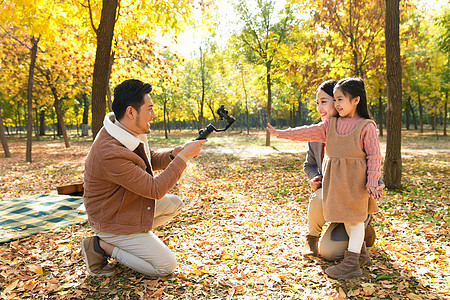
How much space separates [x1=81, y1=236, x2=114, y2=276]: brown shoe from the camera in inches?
114

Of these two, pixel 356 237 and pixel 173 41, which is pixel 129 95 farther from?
pixel 173 41

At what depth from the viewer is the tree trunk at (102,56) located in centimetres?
496

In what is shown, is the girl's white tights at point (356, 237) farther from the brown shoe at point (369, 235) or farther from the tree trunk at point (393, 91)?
the tree trunk at point (393, 91)

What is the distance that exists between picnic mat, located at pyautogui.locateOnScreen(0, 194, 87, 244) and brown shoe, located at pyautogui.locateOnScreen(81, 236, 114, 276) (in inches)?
70.5

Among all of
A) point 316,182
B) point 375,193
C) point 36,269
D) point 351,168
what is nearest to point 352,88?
point 351,168

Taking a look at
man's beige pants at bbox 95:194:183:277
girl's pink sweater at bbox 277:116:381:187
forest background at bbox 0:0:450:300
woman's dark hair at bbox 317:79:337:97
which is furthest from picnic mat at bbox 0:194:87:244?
woman's dark hair at bbox 317:79:337:97

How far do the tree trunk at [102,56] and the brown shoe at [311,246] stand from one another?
13.4ft

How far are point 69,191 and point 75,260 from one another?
10.0ft

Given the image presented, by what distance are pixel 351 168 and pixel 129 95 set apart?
7.62ft

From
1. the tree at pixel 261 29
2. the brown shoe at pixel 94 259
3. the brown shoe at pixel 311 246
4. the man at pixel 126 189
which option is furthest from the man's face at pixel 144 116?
the tree at pixel 261 29

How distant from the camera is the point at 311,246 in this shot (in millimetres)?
3363

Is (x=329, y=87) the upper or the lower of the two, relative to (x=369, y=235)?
upper

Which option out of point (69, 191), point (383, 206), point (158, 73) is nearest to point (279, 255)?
point (383, 206)

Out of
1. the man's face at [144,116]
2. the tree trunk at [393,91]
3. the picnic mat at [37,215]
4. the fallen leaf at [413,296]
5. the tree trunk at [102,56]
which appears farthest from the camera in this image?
the tree trunk at [393,91]
